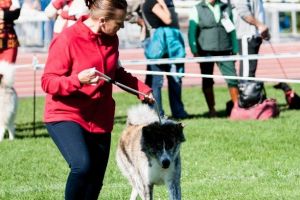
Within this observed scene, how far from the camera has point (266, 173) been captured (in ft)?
27.6

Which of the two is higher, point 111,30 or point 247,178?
point 111,30

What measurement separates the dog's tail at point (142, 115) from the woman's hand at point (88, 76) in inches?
61.9

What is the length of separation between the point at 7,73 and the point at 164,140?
5.13m

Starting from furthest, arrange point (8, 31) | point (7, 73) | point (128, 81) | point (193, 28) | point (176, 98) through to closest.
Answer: point (176, 98)
point (193, 28)
point (8, 31)
point (7, 73)
point (128, 81)

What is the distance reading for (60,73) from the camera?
18.4 feet

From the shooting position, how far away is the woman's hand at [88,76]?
17.7 ft

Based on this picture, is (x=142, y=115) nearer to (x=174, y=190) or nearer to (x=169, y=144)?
(x=169, y=144)

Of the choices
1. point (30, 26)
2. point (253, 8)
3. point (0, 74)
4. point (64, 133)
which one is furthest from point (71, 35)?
point (30, 26)

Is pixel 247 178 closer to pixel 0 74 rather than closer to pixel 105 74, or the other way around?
pixel 105 74

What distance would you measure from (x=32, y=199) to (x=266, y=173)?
2.27 metres

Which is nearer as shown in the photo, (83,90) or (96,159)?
(83,90)

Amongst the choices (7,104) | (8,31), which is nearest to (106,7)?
(7,104)

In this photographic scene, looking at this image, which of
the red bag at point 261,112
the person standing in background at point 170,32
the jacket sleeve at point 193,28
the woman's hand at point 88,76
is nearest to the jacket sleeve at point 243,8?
the jacket sleeve at point 193,28

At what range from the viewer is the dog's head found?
6465 millimetres
